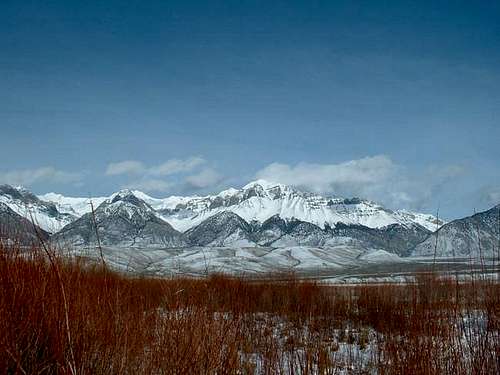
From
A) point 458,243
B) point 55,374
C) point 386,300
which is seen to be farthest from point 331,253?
point 55,374

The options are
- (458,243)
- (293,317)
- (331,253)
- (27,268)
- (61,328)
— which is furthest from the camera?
(458,243)

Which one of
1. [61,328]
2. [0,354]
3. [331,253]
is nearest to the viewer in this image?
[0,354]

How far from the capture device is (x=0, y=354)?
8.77 feet

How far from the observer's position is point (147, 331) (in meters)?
4.20

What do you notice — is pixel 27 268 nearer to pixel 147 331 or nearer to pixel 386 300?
pixel 147 331

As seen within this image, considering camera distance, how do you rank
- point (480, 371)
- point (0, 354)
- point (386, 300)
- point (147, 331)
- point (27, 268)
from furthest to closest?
point (386, 300) < point (147, 331) < point (27, 268) < point (480, 371) < point (0, 354)

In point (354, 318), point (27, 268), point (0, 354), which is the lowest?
point (354, 318)

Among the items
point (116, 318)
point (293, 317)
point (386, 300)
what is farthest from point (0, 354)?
point (386, 300)

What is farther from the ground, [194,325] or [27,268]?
[27,268]

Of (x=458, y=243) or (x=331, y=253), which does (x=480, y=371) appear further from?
(x=458, y=243)

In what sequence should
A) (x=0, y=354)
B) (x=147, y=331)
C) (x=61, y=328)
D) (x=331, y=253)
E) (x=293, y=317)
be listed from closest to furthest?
(x=0, y=354) < (x=61, y=328) < (x=147, y=331) < (x=293, y=317) < (x=331, y=253)

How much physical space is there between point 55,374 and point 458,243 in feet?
673

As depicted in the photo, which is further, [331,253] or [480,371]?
[331,253]

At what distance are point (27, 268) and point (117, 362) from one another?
92cm
